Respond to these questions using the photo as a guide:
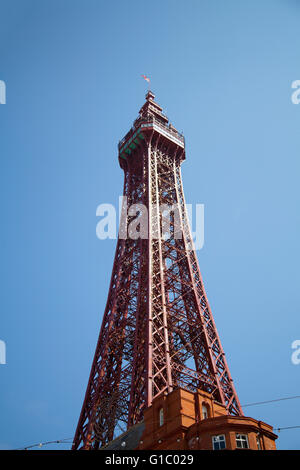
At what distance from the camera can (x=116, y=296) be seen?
3688 cm

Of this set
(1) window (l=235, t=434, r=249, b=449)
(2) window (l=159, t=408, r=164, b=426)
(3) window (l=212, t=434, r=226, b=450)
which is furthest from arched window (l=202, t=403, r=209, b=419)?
(1) window (l=235, t=434, r=249, b=449)

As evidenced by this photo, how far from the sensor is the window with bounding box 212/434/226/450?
1905 cm

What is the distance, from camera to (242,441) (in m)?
19.2

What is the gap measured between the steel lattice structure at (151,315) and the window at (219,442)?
6475 millimetres

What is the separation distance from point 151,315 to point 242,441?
12598 millimetres

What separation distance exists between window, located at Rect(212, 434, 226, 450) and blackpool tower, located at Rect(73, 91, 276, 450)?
3320 millimetres

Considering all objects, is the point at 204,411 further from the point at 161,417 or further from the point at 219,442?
the point at 219,442

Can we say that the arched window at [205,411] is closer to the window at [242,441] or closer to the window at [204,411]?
A: the window at [204,411]

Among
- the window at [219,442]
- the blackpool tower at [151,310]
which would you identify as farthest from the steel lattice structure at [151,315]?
the window at [219,442]

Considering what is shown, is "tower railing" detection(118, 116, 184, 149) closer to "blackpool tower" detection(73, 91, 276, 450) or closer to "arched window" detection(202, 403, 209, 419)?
"blackpool tower" detection(73, 91, 276, 450)

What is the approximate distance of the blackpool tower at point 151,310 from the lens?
2858 centimetres

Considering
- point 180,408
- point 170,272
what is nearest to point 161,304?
point 170,272
